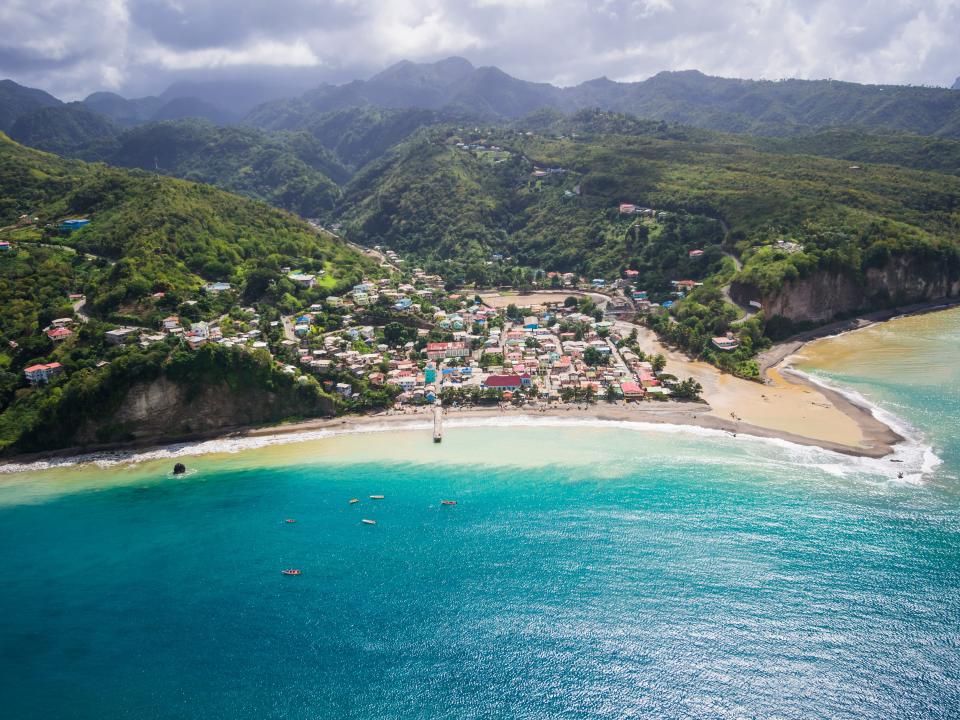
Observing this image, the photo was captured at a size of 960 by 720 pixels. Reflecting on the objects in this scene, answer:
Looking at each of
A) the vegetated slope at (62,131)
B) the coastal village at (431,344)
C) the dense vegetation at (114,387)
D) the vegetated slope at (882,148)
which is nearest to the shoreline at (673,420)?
the dense vegetation at (114,387)

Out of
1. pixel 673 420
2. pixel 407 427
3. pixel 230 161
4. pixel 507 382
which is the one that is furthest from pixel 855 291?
pixel 230 161

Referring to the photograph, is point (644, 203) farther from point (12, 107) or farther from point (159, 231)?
point (12, 107)

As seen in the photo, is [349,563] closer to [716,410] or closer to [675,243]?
[716,410]

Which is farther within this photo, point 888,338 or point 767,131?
point 767,131

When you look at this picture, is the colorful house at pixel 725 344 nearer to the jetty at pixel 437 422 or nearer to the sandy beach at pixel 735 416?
the sandy beach at pixel 735 416

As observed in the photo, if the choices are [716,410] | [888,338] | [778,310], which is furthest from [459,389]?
[888,338]

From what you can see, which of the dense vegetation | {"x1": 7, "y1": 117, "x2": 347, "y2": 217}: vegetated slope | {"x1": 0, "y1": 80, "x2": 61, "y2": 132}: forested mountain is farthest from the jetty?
{"x1": 0, "y1": 80, "x2": 61, "y2": 132}: forested mountain

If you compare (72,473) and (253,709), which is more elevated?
(72,473)
